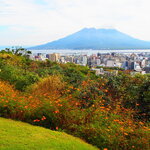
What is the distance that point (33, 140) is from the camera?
250cm

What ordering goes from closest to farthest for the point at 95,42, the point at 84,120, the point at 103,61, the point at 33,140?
the point at 33,140 < the point at 84,120 < the point at 103,61 < the point at 95,42

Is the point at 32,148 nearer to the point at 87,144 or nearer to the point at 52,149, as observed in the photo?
the point at 52,149

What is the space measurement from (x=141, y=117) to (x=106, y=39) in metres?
184

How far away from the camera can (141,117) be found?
3.73m

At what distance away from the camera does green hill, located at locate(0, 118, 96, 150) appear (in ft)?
→ 7.74

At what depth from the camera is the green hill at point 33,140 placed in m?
2.36

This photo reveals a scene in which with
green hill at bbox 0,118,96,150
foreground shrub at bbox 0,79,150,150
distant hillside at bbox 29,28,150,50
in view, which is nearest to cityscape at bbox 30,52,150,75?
foreground shrub at bbox 0,79,150,150

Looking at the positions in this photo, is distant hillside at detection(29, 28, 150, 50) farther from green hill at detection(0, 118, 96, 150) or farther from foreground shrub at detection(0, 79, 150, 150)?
green hill at detection(0, 118, 96, 150)

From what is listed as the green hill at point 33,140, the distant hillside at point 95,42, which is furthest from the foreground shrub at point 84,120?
the distant hillside at point 95,42

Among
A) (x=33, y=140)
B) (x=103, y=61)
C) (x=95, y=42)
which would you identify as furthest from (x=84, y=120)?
(x=95, y=42)

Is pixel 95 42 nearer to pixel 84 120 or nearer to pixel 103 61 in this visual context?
pixel 103 61

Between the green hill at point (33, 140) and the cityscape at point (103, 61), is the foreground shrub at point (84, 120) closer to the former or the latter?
the green hill at point (33, 140)

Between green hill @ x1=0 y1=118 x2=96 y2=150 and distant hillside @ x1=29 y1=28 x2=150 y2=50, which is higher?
distant hillside @ x1=29 y1=28 x2=150 y2=50

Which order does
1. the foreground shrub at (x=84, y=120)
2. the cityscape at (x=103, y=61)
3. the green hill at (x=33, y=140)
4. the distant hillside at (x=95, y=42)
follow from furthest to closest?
1. the distant hillside at (x=95, y=42)
2. the cityscape at (x=103, y=61)
3. the foreground shrub at (x=84, y=120)
4. the green hill at (x=33, y=140)
